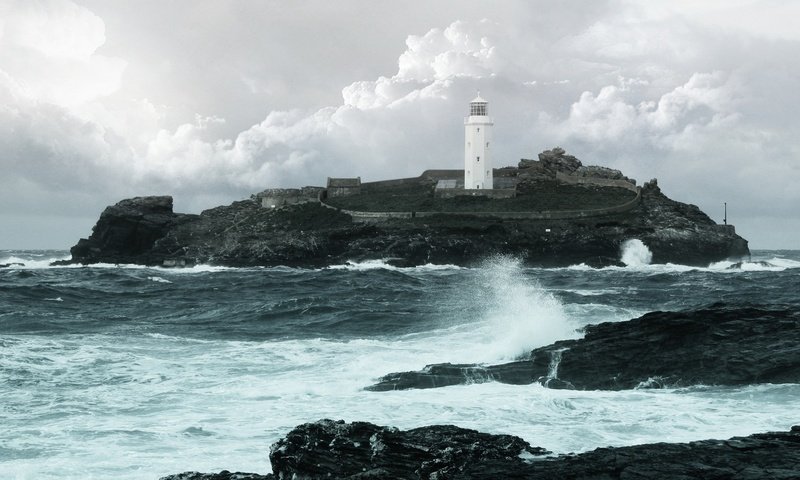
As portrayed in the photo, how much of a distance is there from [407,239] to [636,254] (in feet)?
58.4

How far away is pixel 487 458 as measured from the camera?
12211 millimetres

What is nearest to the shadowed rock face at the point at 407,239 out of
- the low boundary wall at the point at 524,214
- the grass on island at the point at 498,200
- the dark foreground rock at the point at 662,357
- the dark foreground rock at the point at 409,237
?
the dark foreground rock at the point at 409,237

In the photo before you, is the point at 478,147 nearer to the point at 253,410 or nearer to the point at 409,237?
the point at 409,237

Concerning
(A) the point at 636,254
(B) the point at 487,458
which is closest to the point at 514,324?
(B) the point at 487,458

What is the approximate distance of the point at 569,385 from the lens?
763 inches

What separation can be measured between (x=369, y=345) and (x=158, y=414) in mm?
10235

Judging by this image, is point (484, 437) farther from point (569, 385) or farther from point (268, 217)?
point (268, 217)

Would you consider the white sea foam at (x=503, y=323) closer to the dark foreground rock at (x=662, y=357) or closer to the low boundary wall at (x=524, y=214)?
the dark foreground rock at (x=662, y=357)

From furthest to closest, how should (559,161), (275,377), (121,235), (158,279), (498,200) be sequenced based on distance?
(559,161) < (498,200) < (121,235) < (158,279) < (275,377)

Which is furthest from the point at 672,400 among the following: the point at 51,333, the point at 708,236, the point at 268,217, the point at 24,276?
the point at 268,217

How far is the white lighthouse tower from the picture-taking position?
3440 inches

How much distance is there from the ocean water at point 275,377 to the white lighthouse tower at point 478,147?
42174 millimetres

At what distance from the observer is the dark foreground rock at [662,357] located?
63.1 feet

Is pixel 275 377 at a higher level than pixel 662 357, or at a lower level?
lower
